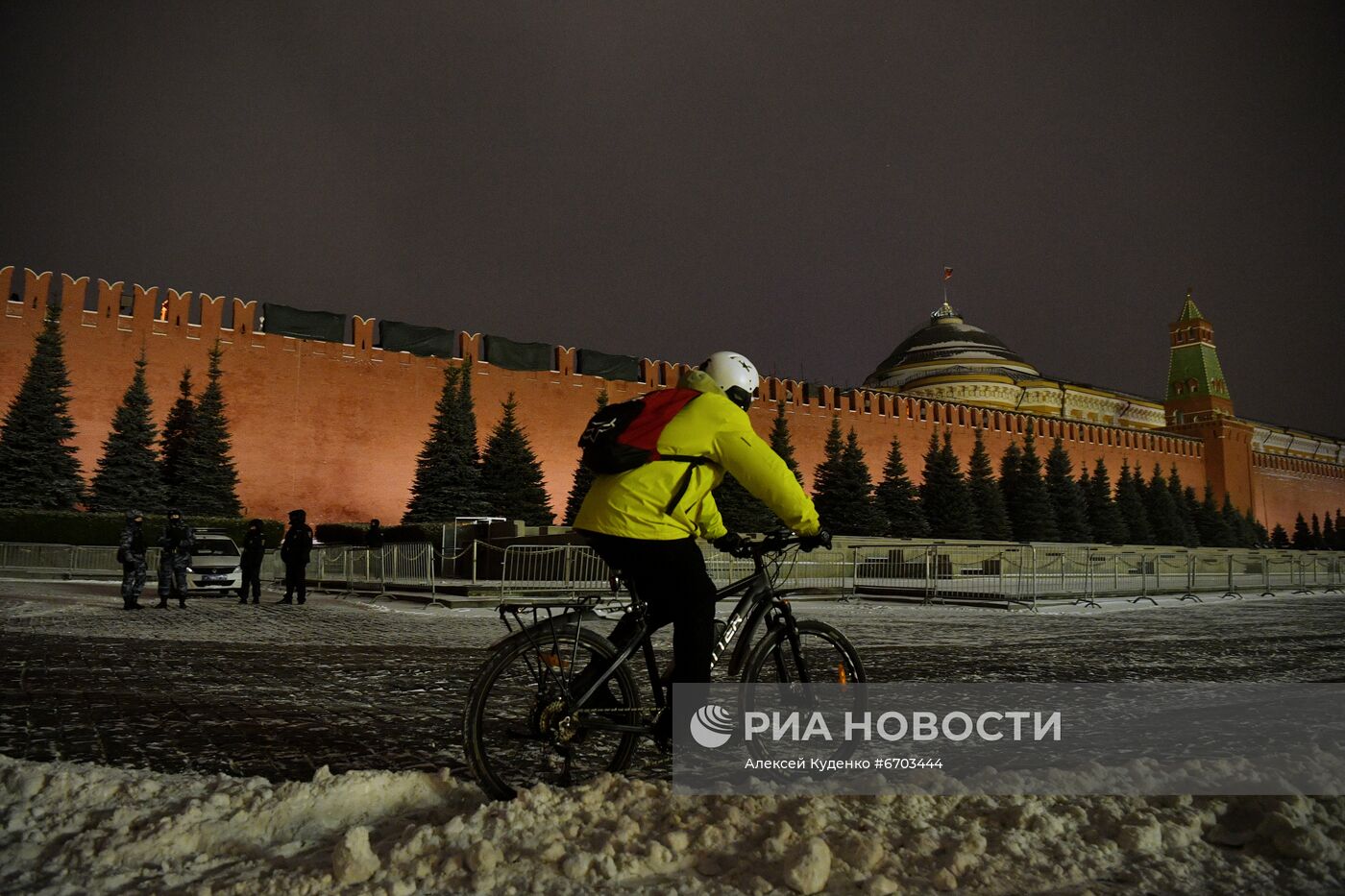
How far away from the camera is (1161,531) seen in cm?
4103

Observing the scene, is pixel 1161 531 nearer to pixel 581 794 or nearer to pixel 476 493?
pixel 476 493

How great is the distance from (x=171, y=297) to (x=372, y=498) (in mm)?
7498

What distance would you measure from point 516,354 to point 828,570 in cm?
1610

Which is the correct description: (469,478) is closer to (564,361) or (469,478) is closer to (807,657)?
(564,361)

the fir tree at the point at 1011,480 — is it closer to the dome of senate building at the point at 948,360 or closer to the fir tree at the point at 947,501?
the fir tree at the point at 947,501

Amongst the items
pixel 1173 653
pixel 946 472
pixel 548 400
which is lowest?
pixel 1173 653

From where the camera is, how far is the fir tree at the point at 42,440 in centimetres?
2031

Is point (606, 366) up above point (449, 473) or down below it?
above

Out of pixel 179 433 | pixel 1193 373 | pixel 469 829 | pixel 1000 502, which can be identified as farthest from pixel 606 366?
pixel 1193 373

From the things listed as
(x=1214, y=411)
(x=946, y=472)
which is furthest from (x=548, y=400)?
(x=1214, y=411)

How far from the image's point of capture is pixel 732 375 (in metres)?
2.79

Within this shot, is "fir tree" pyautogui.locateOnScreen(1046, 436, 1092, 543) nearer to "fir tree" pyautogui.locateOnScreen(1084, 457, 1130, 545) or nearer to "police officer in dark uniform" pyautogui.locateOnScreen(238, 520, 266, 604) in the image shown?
"fir tree" pyautogui.locateOnScreen(1084, 457, 1130, 545)
